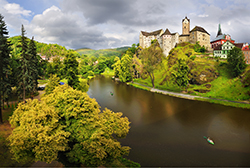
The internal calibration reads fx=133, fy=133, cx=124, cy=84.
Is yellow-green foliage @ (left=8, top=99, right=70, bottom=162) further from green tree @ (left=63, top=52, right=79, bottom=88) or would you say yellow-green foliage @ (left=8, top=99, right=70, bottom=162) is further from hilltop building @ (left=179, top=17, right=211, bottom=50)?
hilltop building @ (left=179, top=17, right=211, bottom=50)

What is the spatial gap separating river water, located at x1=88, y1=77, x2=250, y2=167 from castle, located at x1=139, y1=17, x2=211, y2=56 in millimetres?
47426

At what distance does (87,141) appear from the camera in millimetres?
13188

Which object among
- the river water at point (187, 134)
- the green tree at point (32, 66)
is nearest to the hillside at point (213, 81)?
the river water at point (187, 134)

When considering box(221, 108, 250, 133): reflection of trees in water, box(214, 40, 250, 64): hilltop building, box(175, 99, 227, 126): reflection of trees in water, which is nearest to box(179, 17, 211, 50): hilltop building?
box(214, 40, 250, 64): hilltop building

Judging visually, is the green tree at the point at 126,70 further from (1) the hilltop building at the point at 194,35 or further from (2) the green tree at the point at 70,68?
(2) the green tree at the point at 70,68

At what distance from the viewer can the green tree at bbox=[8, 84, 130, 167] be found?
11.6m

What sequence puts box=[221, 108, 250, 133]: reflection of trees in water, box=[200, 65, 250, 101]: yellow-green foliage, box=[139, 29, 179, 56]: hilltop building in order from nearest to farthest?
box=[221, 108, 250, 133]: reflection of trees in water → box=[200, 65, 250, 101]: yellow-green foliage → box=[139, 29, 179, 56]: hilltop building

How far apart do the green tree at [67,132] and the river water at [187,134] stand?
5999 millimetres

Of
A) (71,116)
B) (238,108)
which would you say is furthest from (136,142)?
(238,108)

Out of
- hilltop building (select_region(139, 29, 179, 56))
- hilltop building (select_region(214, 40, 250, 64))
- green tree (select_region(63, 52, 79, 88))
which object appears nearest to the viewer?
green tree (select_region(63, 52, 79, 88))

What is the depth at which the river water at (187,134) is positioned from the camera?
17.4 meters

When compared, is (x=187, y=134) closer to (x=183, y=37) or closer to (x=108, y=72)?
(x=183, y=37)

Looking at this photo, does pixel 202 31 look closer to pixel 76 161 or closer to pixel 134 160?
pixel 134 160

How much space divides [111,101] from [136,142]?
21.4m
